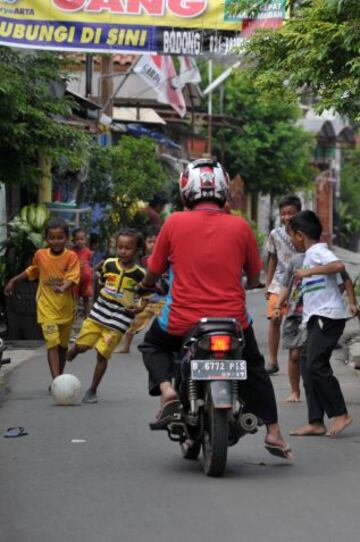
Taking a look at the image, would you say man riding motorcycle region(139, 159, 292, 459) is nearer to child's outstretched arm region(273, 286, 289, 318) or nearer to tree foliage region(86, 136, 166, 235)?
child's outstretched arm region(273, 286, 289, 318)

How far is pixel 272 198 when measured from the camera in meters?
50.3

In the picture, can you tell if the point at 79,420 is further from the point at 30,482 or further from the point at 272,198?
the point at 272,198

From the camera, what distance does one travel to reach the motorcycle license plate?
7.67 metres

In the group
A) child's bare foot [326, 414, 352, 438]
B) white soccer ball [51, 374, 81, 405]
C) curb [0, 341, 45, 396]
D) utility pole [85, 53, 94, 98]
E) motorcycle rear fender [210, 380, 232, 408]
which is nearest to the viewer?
motorcycle rear fender [210, 380, 232, 408]

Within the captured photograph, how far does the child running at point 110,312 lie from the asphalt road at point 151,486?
0.53 metres

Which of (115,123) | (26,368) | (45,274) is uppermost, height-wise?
(115,123)

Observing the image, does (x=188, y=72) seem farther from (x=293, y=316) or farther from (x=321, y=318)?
(x=321, y=318)

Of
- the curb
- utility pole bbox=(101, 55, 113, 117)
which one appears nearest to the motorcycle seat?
the curb

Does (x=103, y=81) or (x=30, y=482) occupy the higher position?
(x=103, y=81)

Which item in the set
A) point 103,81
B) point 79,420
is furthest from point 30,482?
point 103,81

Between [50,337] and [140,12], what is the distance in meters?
5.24

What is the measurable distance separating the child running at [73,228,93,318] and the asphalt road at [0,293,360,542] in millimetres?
7754

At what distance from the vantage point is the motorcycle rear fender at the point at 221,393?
7.62 meters

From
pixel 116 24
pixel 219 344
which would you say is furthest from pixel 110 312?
pixel 116 24
